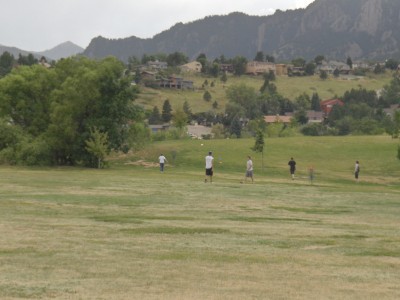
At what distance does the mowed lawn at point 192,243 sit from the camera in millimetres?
12359

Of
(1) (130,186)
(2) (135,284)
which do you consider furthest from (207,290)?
(1) (130,186)

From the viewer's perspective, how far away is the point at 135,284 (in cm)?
1238

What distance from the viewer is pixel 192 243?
17.4 m

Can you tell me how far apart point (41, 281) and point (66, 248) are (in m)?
3.41

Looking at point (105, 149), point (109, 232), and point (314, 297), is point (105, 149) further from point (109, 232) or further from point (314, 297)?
point (314, 297)

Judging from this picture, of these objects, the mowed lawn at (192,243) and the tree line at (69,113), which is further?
the tree line at (69,113)

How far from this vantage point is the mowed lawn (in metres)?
12.4

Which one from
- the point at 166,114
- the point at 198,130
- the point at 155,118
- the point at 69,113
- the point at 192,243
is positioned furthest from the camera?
the point at 166,114

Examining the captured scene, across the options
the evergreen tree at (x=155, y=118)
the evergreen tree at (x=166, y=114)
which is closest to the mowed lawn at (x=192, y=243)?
the evergreen tree at (x=155, y=118)

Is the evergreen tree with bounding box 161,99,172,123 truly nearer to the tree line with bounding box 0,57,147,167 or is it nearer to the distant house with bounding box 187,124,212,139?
the distant house with bounding box 187,124,212,139

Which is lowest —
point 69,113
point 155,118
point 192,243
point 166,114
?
point 155,118

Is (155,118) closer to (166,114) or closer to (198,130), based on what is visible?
(166,114)

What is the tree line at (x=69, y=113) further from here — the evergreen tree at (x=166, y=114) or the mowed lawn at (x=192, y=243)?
the evergreen tree at (x=166, y=114)

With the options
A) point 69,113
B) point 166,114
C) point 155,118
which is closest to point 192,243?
point 69,113
